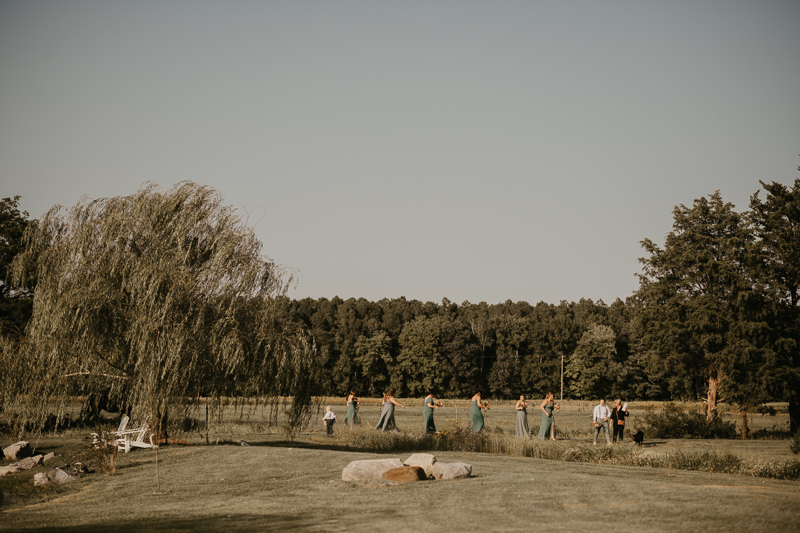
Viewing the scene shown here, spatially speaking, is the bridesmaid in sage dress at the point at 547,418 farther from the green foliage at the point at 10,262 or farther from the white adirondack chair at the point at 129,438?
the green foliage at the point at 10,262

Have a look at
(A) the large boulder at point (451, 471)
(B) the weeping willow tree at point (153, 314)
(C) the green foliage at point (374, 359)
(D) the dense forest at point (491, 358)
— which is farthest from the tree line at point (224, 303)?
(C) the green foliage at point (374, 359)

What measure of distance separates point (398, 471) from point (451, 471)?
3.71 ft

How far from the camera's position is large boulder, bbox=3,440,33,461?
2088cm

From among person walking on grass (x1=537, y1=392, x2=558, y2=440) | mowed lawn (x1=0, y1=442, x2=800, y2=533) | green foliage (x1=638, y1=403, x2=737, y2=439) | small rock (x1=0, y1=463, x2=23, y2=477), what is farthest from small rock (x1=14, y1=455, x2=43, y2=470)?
green foliage (x1=638, y1=403, x2=737, y2=439)

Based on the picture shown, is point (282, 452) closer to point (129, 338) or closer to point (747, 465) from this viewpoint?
point (129, 338)

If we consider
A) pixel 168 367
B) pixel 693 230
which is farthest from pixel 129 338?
pixel 693 230

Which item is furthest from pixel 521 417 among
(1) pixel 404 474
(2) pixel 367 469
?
(2) pixel 367 469

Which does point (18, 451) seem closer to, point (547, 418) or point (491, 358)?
point (547, 418)

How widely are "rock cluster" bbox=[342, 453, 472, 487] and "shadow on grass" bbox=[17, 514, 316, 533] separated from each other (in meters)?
2.97

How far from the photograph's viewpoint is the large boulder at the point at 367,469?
1369 centimetres

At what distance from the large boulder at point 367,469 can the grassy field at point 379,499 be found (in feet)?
0.71

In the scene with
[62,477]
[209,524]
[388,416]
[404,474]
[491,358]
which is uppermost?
[491,358]

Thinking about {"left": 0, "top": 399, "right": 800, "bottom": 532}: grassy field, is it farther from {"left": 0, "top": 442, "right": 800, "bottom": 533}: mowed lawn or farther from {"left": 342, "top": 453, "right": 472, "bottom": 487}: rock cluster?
{"left": 342, "top": 453, "right": 472, "bottom": 487}: rock cluster

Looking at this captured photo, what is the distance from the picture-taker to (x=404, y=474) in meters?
→ 13.6
